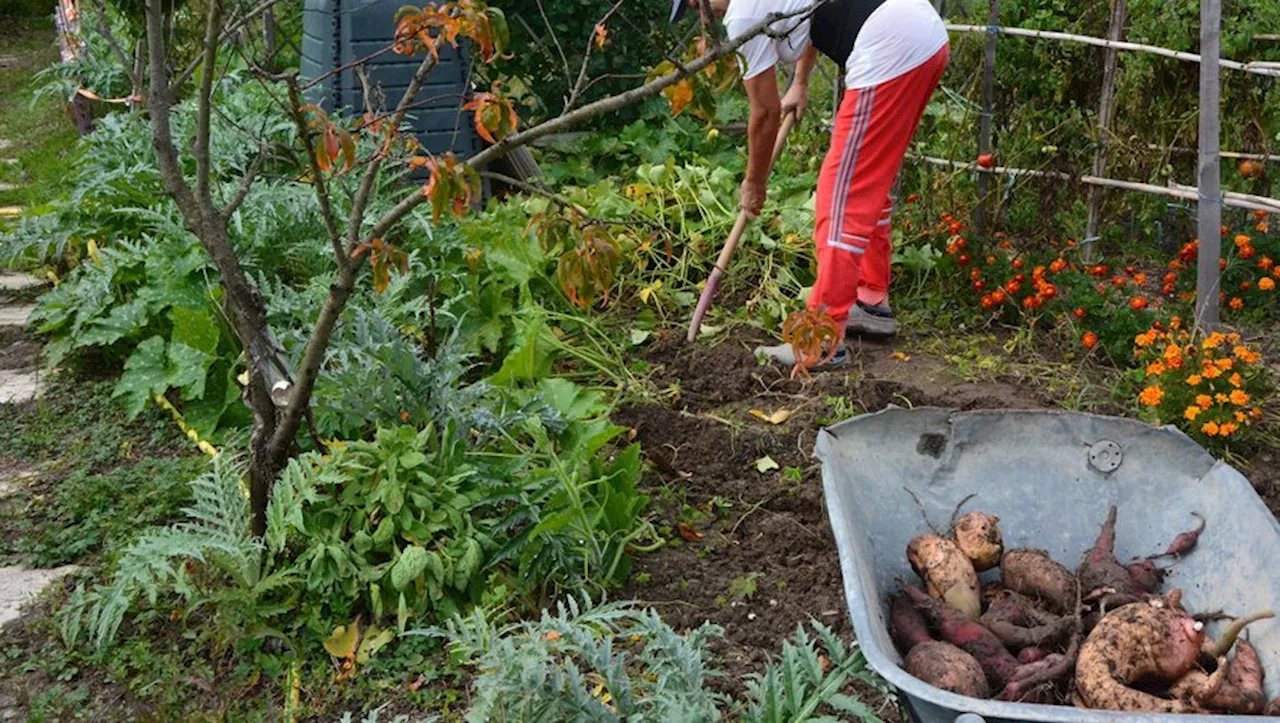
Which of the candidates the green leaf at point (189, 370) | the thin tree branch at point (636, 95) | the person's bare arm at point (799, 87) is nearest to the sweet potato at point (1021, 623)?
the thin tree branch at point (636, 95)

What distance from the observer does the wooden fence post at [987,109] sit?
484 centimetres

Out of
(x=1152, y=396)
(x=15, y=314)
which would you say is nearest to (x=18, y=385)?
(x=15, y=314)

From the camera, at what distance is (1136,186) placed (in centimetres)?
460

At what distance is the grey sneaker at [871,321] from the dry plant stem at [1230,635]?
2.44m

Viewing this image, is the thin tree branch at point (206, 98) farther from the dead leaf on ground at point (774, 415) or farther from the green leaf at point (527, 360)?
the dead leaf on ground at point (774, 415)

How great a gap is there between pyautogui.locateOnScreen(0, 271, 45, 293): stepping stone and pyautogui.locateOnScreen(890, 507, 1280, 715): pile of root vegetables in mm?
4301

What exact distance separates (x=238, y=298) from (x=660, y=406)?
1.58 metres

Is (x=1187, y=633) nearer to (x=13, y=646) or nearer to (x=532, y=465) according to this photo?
(x=532, y=465)

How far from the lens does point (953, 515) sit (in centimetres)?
246

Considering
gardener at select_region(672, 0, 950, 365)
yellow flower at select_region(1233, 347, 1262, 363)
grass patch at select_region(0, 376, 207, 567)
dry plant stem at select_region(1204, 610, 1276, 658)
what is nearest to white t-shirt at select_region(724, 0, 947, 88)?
gardener at select_region(672, 0, 950, 365)

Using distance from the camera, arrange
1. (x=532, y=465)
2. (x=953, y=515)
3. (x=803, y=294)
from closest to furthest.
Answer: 1. (x=953, y=515)
2. (x=532, y=465)
3. (x=803, y=294)

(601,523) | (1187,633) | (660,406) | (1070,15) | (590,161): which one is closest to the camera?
(1187,633)

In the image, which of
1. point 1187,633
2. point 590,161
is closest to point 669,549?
point 1187,633

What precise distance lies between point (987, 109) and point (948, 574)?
3.21 meters
